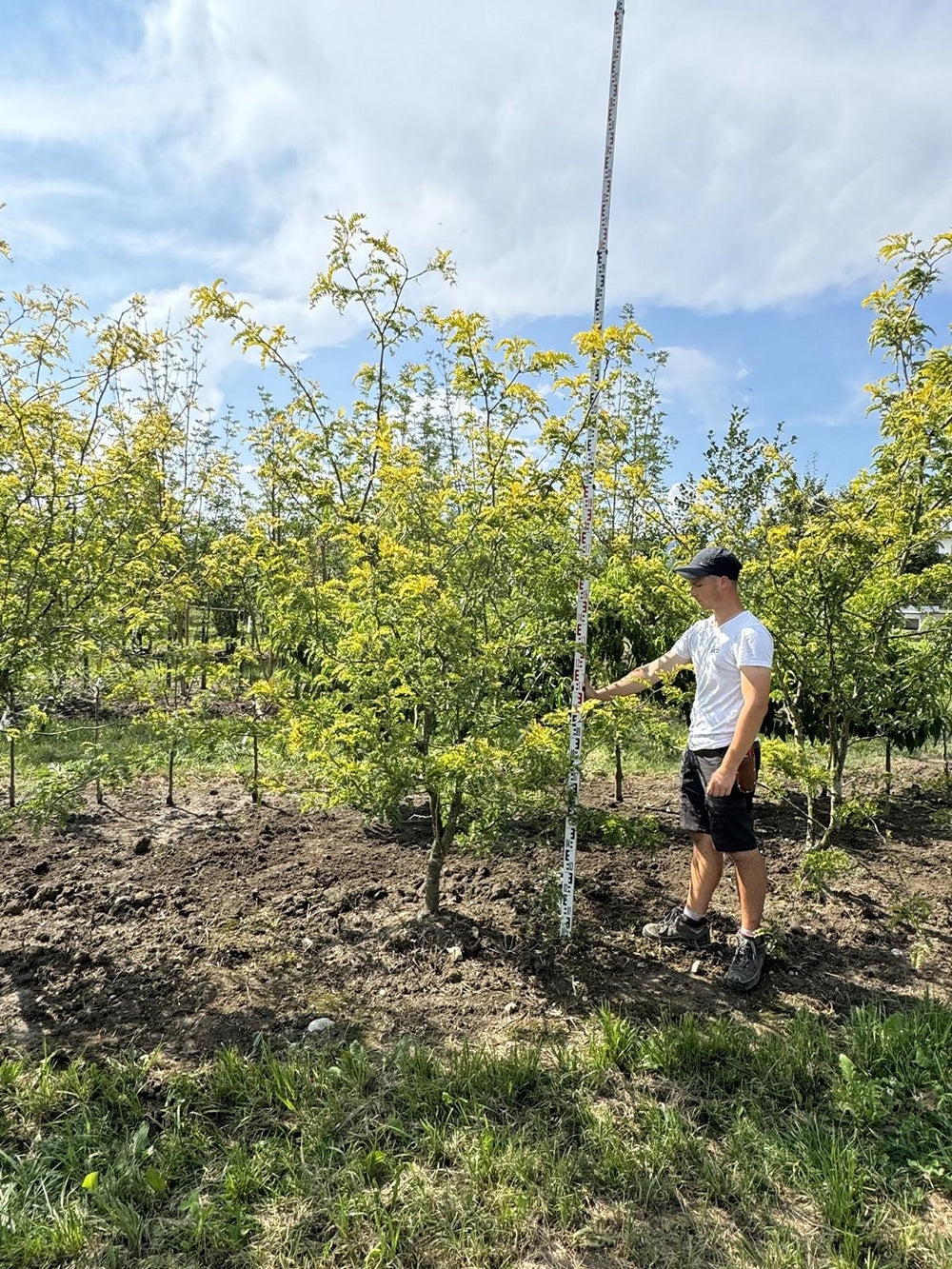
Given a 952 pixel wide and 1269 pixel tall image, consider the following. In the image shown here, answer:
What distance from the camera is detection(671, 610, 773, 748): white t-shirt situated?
3016 millimetres

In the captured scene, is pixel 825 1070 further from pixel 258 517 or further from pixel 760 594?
pixel 258 517

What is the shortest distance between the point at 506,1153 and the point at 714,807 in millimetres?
1574

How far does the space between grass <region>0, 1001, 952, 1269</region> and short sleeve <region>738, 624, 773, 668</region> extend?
1.39 metres

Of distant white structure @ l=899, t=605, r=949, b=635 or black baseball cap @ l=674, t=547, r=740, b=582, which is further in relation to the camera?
distant white structure @ l=899, t=605, r=949, b=635

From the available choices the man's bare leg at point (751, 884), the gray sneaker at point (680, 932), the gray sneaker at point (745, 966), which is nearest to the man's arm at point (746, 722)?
the man's bare leg at point (751, 884)

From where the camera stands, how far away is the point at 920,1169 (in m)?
2.11

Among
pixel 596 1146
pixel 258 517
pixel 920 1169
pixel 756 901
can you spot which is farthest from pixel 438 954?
pixel 258 517

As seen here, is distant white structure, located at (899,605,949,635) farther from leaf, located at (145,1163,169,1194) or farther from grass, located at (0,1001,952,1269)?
leaf, located at (145,1163,169,1194)

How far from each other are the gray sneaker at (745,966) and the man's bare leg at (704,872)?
0.85 feet

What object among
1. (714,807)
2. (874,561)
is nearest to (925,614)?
(874,561)

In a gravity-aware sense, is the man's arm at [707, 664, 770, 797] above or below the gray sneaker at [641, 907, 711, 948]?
above

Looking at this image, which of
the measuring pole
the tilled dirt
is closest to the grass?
the tilled dirt

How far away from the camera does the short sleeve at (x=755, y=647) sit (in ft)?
9.70

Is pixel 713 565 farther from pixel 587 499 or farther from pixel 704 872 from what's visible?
pixel 704 872
